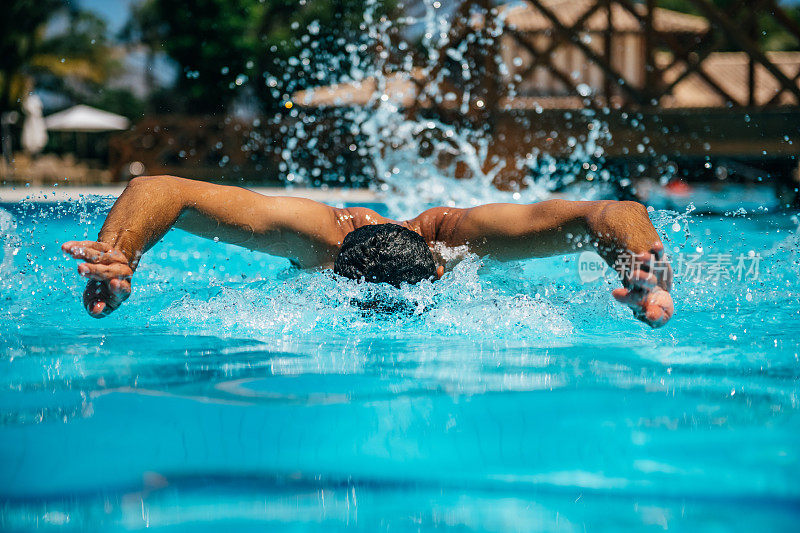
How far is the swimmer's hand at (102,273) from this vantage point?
211 cm

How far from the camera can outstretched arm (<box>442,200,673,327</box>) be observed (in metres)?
2.18

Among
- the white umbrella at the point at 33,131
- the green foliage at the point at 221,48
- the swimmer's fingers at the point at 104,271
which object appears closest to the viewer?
the swimmer's fingers at the point at 104,271

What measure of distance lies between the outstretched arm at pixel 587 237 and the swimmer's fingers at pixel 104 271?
1421mm

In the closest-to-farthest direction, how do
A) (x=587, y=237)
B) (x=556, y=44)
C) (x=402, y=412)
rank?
1. (x=402, y=412)
2. (x=587, y=237)
3. (x=556, y=44)

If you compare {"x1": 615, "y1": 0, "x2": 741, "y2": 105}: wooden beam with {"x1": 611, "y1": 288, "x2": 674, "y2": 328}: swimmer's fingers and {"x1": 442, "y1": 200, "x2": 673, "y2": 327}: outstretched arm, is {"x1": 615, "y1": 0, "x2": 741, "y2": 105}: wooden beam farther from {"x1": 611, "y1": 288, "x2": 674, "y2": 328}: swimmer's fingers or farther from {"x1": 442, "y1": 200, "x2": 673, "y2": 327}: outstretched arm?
{"x1": 611, "y1": 288, "x2": 674, "y2": 328}: swimmer's fingers

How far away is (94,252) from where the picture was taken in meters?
2.15

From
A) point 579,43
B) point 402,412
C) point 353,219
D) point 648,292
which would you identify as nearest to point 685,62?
point 579,43

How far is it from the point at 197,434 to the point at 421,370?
0.80 metres

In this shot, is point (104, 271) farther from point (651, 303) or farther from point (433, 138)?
point (433, 138)

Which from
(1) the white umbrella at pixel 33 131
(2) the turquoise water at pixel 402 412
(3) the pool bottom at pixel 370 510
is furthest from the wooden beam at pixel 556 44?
(1) the white umbrella at pixel 33 131

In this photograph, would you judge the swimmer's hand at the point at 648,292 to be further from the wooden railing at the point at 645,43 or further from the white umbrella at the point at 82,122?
the white umbrella at the point at 82,122

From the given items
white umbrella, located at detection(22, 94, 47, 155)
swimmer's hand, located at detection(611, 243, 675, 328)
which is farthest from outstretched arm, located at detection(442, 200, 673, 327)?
white umbrella, located at detection(22, 94, 47, 155)

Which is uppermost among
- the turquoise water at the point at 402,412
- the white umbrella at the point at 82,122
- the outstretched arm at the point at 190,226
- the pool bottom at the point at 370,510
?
the white umbrella at the point at 82,122

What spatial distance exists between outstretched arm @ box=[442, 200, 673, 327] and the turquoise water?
0.18 metres
